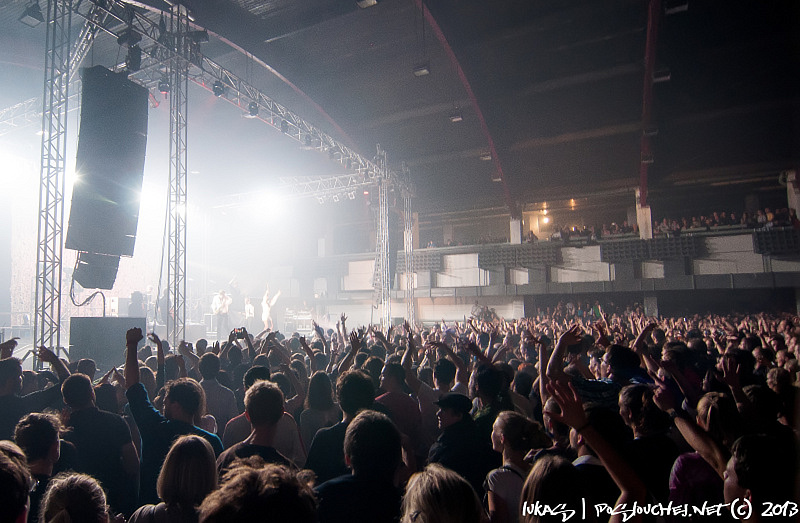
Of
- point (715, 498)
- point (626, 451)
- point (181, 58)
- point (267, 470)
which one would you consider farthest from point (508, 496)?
point (181, 58)

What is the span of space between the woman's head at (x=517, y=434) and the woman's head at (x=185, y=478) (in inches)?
52.9

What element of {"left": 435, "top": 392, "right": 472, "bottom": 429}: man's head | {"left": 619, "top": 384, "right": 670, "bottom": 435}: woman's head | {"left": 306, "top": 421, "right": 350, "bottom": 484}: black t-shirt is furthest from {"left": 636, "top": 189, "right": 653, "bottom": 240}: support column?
{"left": 306, "top": 421, "right": 350, "bottom": 484}: black t-shirt

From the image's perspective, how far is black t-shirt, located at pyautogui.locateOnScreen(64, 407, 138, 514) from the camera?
9.61ft

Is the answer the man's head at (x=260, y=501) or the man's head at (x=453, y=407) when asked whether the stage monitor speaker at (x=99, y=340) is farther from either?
the man's head at (x=260, y=501)

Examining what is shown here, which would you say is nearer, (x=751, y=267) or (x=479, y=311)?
(x=751, y=267)

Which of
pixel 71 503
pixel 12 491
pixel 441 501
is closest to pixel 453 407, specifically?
pixel 441 501

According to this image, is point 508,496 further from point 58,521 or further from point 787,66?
point 787,66

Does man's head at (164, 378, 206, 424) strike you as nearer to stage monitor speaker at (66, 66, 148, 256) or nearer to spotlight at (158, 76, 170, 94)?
stage monitor speaker at (66, 66, 148, 256)

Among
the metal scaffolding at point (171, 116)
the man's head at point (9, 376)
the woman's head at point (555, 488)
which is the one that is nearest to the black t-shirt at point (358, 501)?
the woman's head at point (555, 488)

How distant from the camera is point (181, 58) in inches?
411

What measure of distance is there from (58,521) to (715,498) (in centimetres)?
262

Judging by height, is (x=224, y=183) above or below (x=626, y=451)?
above

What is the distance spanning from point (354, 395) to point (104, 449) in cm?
165

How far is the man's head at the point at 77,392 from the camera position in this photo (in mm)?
3088
